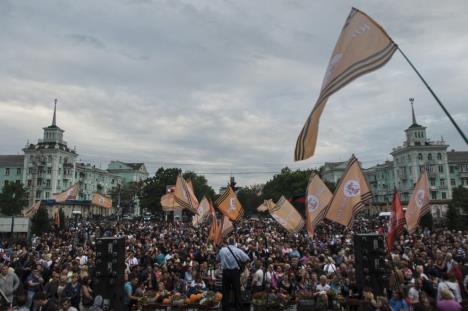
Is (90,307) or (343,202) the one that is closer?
(90,307)

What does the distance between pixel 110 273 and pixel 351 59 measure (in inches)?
344

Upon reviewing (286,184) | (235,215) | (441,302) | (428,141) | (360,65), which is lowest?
(441,302)

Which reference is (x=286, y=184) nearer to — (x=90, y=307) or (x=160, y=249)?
(x=160, y=249)

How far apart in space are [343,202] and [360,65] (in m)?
10.9

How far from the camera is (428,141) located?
10519 cm

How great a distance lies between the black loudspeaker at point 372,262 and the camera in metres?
11.1

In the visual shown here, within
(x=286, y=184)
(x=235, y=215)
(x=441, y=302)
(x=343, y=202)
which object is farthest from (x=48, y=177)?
(x=441, y=302)

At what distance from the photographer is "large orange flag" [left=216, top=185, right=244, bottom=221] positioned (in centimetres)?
2255

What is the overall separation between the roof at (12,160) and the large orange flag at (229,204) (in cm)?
10643

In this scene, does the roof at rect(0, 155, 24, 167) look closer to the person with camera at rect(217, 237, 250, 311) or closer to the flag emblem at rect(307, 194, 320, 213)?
the flag emblem at rect(307, 194, 320, 213)

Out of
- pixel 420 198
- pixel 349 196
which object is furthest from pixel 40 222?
pixel 420 198

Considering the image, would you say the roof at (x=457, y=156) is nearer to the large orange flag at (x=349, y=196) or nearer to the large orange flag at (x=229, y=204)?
the large orange flag at (x=229, y=204)

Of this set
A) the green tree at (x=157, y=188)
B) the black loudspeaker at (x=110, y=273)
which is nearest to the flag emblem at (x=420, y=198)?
the black loudspeaker at (x=110, y=273)

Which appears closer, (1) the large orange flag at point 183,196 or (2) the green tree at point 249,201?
(1) the large orange flag at point 183,196
